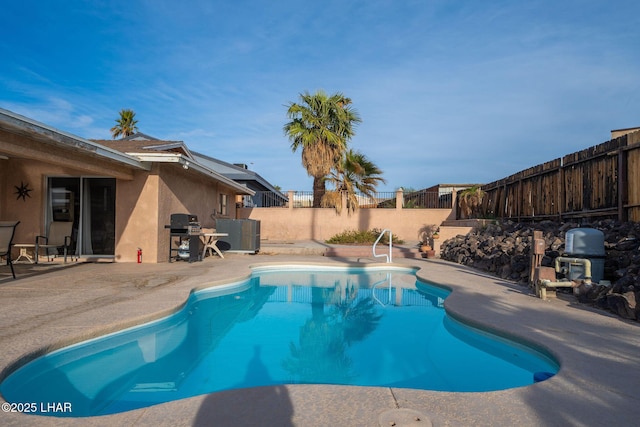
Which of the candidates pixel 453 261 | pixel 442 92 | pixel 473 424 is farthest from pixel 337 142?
pixel 473 424

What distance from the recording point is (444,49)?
45.8ft

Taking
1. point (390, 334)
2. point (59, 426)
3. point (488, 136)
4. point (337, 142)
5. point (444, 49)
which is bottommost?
point (390, 334)

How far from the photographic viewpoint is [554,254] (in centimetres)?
721

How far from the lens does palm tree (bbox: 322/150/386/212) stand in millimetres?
17672

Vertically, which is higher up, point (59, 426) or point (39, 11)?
point (39, 11)

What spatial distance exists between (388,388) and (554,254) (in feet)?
20.3

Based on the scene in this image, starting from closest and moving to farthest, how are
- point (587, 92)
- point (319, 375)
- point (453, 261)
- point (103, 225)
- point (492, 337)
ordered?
point (319, 375) < point (492, 337) < point (103, 225) < point (453, 261) < point (587, 92)

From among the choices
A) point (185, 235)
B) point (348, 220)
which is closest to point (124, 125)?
point (348, 220)

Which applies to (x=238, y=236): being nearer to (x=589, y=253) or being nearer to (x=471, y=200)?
(x=589, y=253)

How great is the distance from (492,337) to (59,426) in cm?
412

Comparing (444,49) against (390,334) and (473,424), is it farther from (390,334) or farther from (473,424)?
(473,424)

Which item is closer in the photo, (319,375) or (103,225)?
(319,375)

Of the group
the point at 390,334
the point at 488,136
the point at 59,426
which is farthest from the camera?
the point at 488,136

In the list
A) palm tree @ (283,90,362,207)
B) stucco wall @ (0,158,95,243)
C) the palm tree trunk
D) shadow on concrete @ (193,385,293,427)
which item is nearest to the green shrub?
the palm tree trunk
